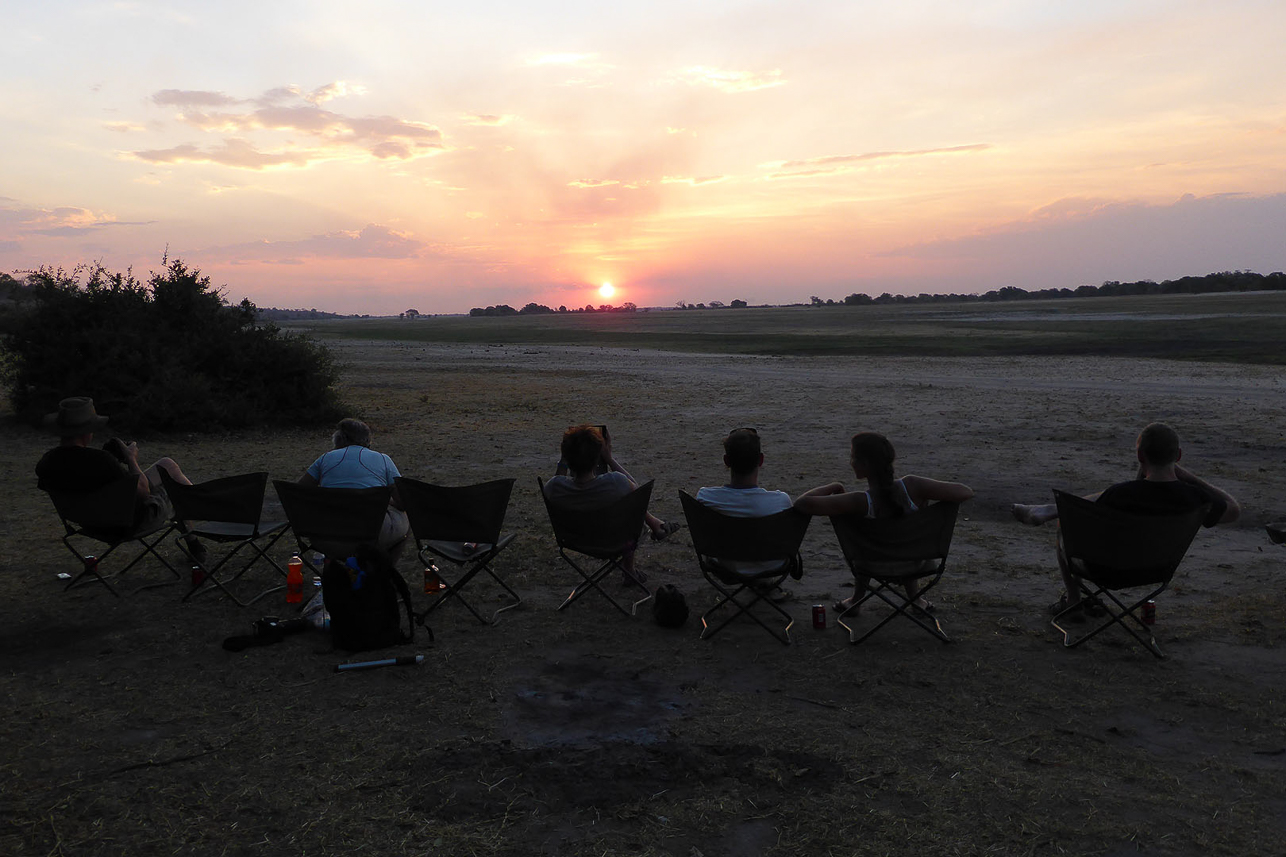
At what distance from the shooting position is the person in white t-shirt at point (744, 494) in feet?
18.2

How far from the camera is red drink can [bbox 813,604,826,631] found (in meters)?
5.64

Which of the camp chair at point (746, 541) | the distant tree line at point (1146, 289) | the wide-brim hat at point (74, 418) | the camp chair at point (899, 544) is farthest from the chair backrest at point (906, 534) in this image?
the distant tree line at point (1146, 289)

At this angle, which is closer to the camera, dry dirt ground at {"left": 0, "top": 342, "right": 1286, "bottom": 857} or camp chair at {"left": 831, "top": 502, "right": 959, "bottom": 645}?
dry dirt ground at {"left": 0, "top": 342, "right": 1286, "bottom": 857}

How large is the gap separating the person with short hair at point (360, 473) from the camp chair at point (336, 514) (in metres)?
0.22

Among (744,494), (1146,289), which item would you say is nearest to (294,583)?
(744,494)

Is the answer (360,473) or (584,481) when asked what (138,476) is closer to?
(360,473)

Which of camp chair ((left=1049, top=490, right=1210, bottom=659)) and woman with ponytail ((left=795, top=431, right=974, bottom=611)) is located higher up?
woman with ponytail ((left=795, top=431, right=974, bottom=611))

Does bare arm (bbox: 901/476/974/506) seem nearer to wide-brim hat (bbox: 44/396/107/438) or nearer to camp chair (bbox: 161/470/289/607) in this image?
camp chair (bbox: 161/470/289/607)

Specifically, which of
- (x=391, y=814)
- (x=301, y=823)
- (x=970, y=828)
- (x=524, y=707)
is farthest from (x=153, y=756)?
(x=970, y=828)

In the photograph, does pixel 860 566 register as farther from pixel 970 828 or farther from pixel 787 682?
pixel 970 828

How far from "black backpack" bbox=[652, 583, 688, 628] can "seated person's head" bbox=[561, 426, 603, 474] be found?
3.34 ft

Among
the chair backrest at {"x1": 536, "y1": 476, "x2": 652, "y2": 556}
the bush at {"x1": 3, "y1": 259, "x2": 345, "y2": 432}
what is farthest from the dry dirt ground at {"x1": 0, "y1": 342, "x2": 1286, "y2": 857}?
the bush at {"x1": 3, "y1": 259, "x2": 345, "y2": 432}

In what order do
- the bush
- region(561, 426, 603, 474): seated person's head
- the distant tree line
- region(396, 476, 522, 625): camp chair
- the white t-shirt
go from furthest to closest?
1. the distant tree line
2. the bush
3. region(561, 426, 603, 474): seated person's head
4. region(396, 476, 522, 625): camp chair
5. the white t-shirt

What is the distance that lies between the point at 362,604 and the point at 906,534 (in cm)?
324
